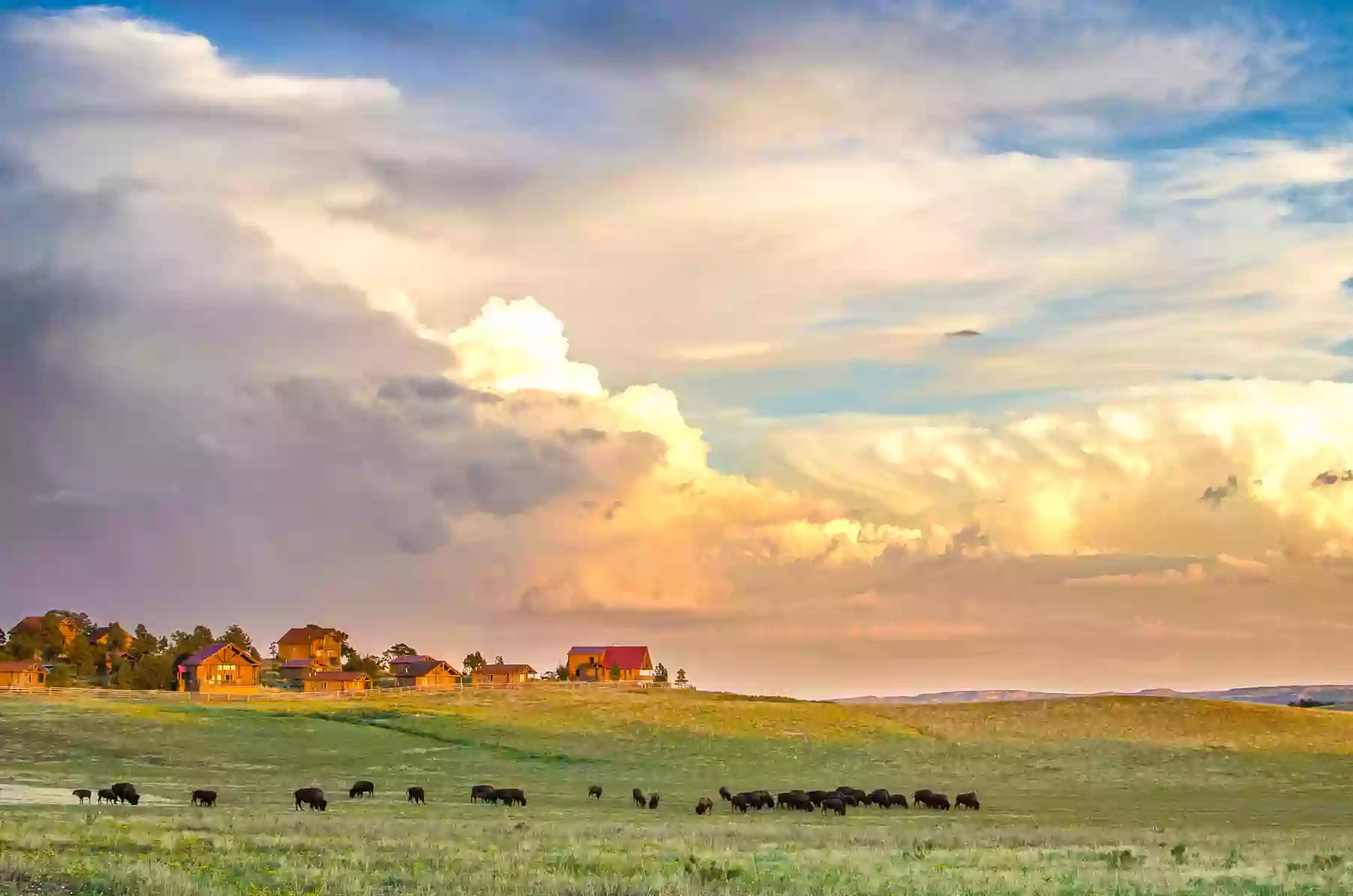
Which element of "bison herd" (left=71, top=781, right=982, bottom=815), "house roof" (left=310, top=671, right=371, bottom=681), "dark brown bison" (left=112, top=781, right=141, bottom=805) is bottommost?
"bison herd" (left=71, top=781, right=982, bottom=815)

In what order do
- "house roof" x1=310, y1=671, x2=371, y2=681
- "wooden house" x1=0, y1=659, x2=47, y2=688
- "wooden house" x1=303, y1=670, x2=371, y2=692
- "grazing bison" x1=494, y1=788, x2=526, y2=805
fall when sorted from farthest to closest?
"house roof" x1=310, y1=671, x2=371, y2=681, "wooden house" x1=303, y1=670, x2=371, y2=692, "wooden house" x1=0, y1=659, x2=47, y2=688, "grazing bison" x1=494, y1=788, x2=526, y2=805

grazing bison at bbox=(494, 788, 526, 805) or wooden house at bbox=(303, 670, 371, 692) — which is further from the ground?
wooden house at bbox=(303, 670, 371, 692)

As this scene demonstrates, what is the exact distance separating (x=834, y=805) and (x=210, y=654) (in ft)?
446

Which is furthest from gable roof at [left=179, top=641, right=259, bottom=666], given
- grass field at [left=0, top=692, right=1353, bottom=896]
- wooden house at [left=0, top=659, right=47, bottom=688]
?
grass field at [left=0, top=692, right=1353, bottom=896]

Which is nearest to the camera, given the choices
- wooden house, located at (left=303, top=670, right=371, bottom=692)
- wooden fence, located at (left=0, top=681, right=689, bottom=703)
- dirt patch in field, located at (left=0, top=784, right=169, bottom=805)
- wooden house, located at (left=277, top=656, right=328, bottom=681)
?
dirt patch in field, located at (left=0, top=784, right=169, bottom=805)

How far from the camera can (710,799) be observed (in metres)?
60.6

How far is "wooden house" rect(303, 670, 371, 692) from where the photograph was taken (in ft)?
582

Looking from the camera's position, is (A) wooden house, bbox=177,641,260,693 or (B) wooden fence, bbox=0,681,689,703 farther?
(A) wooden house, bbox=177,641,260,693

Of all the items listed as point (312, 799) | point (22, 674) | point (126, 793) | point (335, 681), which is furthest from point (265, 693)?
point (312, 799)

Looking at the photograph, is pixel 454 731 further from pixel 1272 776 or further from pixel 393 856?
pixel 393 856

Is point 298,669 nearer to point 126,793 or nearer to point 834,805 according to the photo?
point 126,793

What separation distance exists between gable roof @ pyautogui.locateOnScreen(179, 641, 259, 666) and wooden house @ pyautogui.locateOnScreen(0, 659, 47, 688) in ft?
52.5

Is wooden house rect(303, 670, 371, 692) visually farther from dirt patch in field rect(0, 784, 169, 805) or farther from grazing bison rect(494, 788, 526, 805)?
grazing bison rect(494, 788, 526, 805)

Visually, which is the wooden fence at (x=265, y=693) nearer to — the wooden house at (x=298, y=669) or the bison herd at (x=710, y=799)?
the wooden house at (x=298, y=669)
